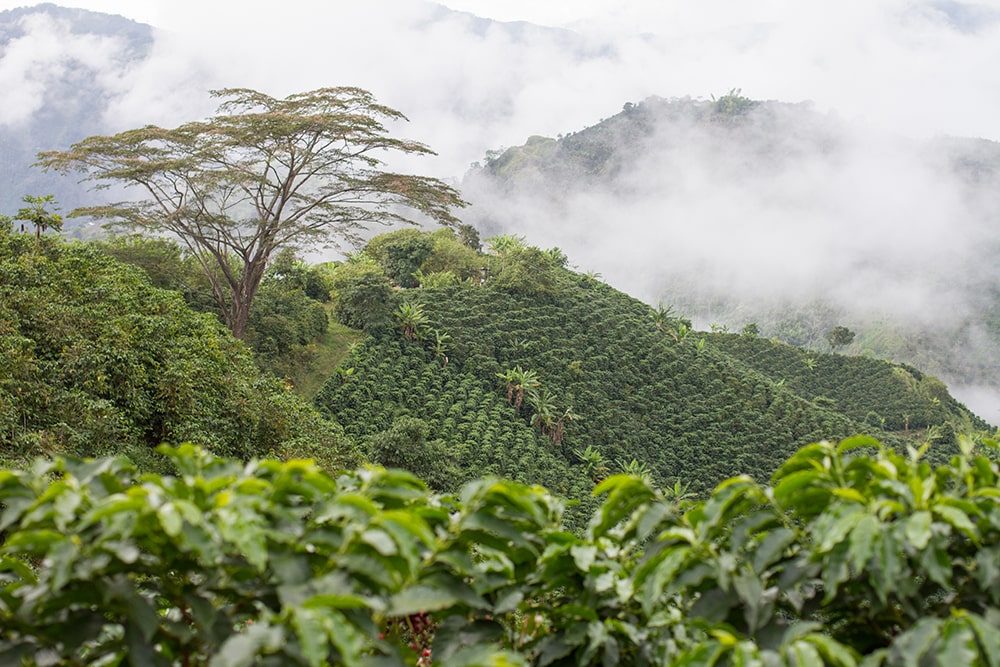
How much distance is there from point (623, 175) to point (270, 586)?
108242mm

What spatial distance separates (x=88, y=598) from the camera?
3.80 ft

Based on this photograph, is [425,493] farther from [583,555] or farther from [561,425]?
[561,425]

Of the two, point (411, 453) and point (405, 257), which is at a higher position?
point (405, 257)

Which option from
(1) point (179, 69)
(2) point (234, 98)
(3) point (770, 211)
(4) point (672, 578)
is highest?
(1) point (179, 69)

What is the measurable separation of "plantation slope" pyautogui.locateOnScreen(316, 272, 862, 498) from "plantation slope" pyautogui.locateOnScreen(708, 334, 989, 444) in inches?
305

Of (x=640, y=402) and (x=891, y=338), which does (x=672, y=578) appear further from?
(x=891, y=338)

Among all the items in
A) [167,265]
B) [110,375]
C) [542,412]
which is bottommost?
[542,412]

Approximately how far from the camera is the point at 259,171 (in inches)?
534

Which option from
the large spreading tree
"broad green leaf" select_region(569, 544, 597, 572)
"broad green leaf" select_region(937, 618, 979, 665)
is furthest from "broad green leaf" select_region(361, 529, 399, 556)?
the large spreading tree

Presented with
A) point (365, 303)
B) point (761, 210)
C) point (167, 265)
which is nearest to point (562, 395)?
point (365, 303)

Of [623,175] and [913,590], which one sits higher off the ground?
[623,175]

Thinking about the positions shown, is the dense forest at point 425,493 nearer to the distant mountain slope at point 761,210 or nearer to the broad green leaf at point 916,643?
the broad green leaf at point 916,643

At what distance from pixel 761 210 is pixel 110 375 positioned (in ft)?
352

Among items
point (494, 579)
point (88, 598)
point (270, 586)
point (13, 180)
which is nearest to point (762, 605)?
point (494, 579)
